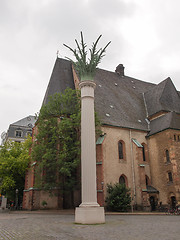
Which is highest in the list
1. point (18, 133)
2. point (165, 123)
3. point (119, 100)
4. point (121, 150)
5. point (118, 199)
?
point (119, 100)

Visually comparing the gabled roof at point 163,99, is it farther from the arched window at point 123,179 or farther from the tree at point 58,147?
the tree at point 58,147

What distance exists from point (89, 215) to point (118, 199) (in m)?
10.4

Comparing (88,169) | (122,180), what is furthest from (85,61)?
(122,180)

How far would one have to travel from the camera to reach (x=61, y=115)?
2423 cm

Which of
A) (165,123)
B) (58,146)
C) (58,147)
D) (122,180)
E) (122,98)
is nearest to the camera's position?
(58,147)

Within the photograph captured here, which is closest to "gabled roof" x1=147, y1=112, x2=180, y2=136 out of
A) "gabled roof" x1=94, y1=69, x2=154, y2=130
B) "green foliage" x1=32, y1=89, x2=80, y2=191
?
"gabled roof" x1=94, y1=69, x2=154, y2=130

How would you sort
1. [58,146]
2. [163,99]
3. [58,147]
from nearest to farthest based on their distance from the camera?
1. [58,147]
2. [58,146]
3. [163,99]

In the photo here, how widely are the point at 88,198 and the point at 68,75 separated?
2267 cm

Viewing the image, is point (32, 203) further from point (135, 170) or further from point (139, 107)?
point (139, 107)

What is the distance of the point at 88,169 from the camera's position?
14.0 meters

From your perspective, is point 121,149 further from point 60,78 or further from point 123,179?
point 60,78

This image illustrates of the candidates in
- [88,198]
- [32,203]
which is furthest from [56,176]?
[88,198]

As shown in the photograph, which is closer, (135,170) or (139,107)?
(135,170)

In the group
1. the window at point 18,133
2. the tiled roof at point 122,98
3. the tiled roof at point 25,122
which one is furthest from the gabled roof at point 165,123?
the tiled roof at point 25,122
